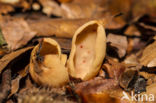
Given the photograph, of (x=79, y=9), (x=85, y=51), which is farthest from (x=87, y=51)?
(x=79, y=9)

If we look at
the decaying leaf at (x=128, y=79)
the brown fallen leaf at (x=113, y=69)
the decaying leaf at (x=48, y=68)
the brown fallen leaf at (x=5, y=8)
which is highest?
the brown fallen leaf at (x=5, y=8)

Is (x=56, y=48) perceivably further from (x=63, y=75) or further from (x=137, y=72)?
(x=137, y=72)

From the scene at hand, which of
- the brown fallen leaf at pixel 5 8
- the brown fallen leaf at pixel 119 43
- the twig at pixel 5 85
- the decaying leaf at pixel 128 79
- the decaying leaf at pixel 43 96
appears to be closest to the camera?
the decaying leaf at pixel 43 96

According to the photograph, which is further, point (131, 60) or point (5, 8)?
point (5, 8)

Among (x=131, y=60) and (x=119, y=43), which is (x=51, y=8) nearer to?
(x=119, y=43)

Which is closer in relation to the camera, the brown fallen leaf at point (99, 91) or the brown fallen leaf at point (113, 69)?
the brown fallen leaf at point (99, 91)

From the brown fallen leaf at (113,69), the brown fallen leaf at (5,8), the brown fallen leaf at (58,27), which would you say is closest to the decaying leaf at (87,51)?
the brown fallen leaf at (113,69)

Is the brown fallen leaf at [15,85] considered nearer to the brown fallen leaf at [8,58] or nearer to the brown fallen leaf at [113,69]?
the brown fallen leaf at [8,58]
